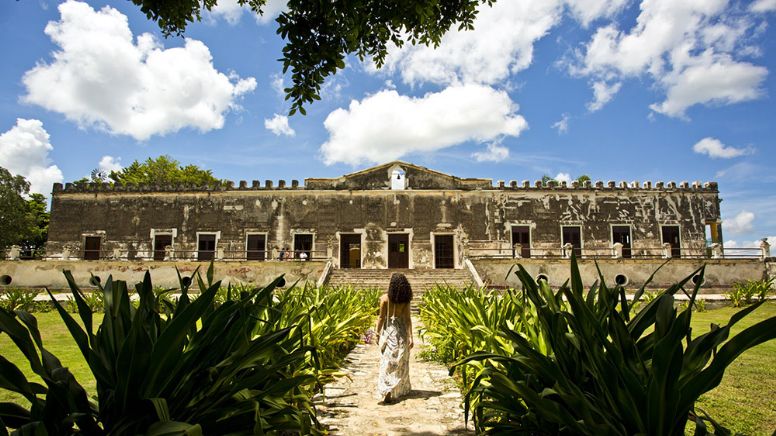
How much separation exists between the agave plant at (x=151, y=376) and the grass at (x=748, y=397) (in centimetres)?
375

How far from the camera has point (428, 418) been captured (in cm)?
407

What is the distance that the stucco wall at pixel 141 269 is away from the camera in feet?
64.1

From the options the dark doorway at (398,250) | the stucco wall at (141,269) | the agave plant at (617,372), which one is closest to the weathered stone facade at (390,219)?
the dark doorway at (398,250)

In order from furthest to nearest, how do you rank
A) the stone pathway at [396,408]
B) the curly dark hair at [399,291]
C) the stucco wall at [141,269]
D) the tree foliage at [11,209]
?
the tree foliage at [11,209]
the stucco wall at [141,269]
the curly dark hair at [399,291]
the stone pathway at [396,408]

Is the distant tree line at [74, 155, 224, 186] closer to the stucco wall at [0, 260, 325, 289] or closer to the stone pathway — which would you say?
the stucco wall at [0, 260, 325, 289]

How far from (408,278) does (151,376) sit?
685 inches

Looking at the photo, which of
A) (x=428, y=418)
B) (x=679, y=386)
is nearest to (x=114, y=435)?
(x=679, y=386)

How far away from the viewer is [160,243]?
24.0 m

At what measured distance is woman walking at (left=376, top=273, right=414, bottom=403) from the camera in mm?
4785

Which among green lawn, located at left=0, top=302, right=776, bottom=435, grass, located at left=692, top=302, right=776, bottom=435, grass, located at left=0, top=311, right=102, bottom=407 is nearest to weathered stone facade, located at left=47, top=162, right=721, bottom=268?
grass, located at left=0, top=311, right=102, bottom=407

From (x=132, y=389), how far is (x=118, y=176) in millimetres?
41430

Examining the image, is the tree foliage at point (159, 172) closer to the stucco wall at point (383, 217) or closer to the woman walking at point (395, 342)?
the stucco wall at point (383, 217)

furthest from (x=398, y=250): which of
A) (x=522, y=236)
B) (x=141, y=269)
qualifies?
(x=141, y=269)

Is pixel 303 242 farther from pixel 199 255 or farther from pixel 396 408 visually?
pixel 396 408
